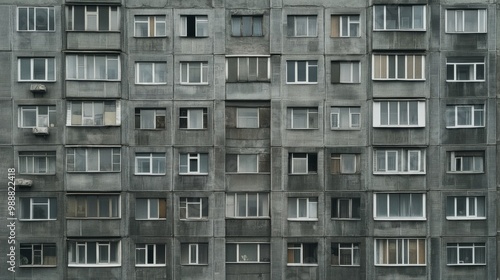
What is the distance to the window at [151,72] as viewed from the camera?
33812mm

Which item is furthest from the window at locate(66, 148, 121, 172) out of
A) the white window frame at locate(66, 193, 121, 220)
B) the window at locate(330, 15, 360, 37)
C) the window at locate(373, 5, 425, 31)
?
the window at locate(373, 5, 425, 31)

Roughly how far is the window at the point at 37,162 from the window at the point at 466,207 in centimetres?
2173

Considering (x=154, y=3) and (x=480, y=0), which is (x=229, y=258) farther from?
(x=480, y=0)

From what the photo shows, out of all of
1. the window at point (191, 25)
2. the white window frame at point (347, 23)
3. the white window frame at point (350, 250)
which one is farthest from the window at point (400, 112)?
the window at point (191, 25)

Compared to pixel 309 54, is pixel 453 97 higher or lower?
lower

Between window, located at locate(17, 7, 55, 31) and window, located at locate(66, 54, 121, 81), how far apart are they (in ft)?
7.03

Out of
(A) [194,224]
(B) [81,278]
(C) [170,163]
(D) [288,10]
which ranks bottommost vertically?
(B) [81,278]

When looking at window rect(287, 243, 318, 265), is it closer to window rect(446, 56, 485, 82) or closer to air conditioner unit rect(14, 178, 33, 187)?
window rect(446, 56, 485, 82)

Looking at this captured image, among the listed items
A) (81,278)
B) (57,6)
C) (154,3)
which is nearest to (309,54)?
(154,3)

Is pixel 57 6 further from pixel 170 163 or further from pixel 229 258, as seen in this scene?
pixel 229 258

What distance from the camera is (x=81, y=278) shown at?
33.1m

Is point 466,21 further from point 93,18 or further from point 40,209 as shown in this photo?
point 40,209

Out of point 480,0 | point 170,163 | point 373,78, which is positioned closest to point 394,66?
point 373,78

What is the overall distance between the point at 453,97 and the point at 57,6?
22.2 metres
